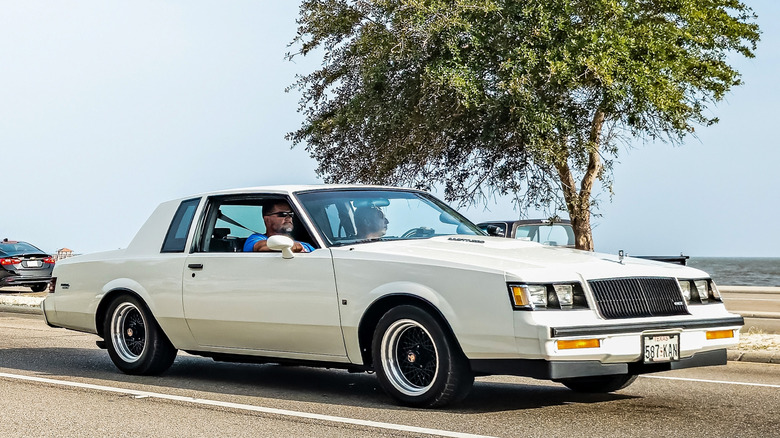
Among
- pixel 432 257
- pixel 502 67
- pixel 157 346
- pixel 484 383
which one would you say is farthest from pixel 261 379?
pixel 502 67

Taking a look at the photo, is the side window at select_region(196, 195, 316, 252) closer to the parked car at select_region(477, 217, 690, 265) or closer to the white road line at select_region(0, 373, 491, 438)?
the white road line at select_region(0, 373, 491, 438)

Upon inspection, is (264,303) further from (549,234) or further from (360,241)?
(549,234)

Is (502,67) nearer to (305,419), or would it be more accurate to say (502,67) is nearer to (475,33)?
(475,33)

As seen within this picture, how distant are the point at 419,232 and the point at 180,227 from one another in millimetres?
2358

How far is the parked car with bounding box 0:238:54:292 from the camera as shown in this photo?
28.2m

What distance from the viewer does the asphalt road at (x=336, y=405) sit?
21.9 feet

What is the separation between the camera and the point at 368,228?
27.4ft

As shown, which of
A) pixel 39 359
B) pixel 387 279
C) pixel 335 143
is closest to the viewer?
pixel 387 279

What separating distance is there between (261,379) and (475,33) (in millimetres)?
10973

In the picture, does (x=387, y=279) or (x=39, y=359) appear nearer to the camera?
(x=387, y=279)

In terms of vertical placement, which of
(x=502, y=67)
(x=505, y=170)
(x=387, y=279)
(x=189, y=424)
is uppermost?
(x=502, y=67)

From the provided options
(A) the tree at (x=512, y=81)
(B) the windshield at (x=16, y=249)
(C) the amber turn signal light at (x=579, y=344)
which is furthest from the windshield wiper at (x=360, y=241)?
(B) the windshield at (x=16, y=249)

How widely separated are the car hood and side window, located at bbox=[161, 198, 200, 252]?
6.82 feet

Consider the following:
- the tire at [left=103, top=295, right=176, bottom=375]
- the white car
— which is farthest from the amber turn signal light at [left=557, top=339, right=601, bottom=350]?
the tire at [left=103, top=295, right=176, bottom=375]
